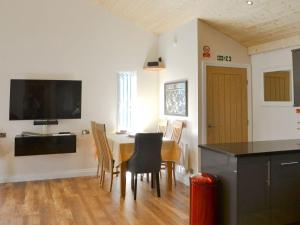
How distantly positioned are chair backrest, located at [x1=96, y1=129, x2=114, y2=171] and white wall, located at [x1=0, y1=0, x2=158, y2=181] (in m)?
1.02

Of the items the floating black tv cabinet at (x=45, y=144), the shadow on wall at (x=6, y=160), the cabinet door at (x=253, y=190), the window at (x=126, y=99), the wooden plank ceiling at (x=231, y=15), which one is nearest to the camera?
the cabinet door at (x=253, y=190)

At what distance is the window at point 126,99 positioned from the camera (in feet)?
20.0

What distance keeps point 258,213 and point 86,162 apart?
3721mm

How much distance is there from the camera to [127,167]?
431 centimetres

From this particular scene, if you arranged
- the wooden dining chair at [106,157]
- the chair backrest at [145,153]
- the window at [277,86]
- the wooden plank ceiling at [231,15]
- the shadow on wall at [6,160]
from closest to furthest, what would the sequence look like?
1. the wooden plank ceiling at [231,15]
2. the chair backrest at [145,153]
3. the wooden dining chair at [106,157]
4. the window at [277,86]
5. the shadow on wall at [6,160]

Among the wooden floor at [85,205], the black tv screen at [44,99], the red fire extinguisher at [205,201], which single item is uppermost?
the black tv screen at [44,99]

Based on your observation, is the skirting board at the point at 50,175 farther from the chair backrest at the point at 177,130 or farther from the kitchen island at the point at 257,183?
the kitchen island at the point at 257,183

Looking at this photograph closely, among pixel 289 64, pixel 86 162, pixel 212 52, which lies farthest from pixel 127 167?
pixel 289 64

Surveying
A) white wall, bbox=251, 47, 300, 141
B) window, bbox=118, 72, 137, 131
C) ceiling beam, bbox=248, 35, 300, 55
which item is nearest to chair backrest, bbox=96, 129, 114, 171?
window, bbox=118, 72, 137, 131

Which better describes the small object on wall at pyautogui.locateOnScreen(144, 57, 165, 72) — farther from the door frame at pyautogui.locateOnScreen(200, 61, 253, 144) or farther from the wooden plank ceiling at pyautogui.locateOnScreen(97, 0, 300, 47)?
the door frame at pyautogui.locateOnScreen(200, 61, 253, 144)

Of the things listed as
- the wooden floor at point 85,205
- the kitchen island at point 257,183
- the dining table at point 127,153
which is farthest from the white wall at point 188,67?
the kitchen island at point 257,183

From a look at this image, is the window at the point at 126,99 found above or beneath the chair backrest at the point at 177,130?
above

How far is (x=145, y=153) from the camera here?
13.7ft

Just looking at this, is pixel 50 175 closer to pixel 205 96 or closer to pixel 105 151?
pixel 105 151
